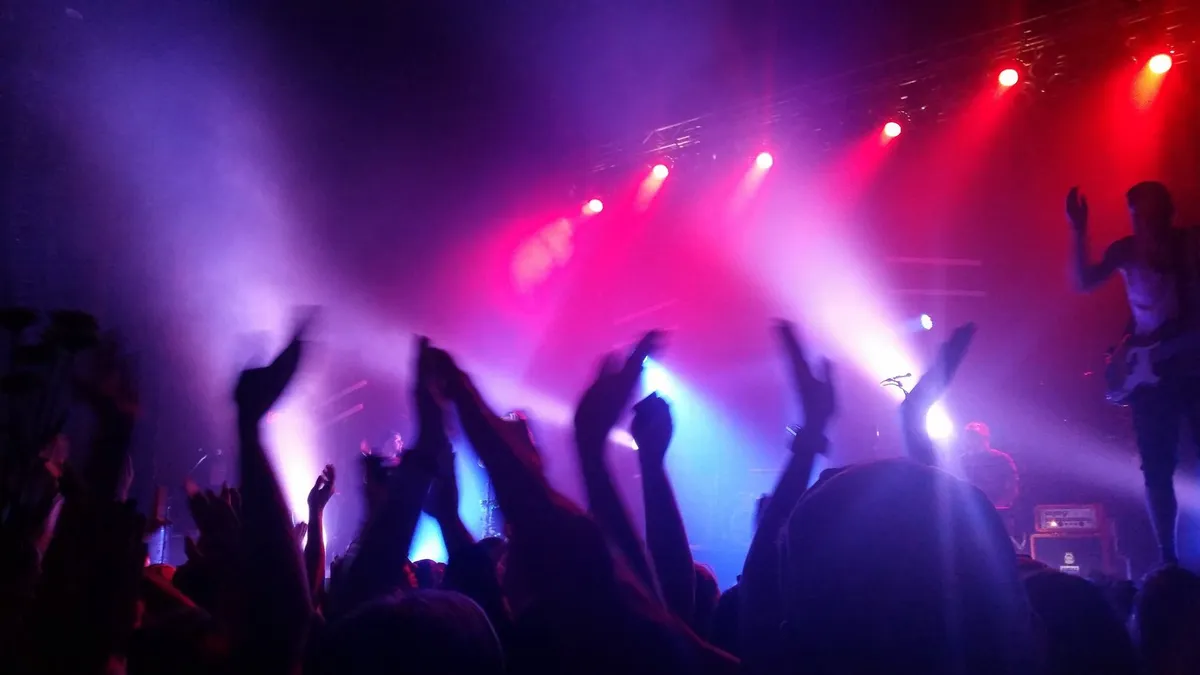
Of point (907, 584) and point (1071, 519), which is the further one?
point (1071, 519)

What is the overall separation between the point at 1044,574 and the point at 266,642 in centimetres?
173

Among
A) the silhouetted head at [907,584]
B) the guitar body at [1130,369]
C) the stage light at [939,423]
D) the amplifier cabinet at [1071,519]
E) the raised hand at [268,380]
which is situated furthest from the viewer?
the stage light at [939,423]

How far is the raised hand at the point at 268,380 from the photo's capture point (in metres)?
1.73

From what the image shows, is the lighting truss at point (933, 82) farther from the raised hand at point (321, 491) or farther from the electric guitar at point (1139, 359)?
the raised hand at point (321, 491)

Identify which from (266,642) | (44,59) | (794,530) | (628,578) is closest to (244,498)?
(266,642)

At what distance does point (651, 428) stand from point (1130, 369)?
2.44 meters


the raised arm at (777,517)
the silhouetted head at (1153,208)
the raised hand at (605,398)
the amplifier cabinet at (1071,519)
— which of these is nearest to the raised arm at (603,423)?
the raised hand at (605,398)

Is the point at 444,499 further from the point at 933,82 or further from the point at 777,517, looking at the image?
the point at 933,82

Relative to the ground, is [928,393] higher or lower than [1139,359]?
lower

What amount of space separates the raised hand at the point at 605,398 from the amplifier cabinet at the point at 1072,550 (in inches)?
194

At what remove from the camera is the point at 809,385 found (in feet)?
7.41

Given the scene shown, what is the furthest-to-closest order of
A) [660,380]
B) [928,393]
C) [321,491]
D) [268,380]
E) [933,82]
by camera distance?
[660,380], [933,82], [321,491], [928,393], [268,380]

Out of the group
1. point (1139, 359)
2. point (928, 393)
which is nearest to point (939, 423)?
point (1139, 359)

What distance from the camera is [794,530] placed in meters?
1.23
